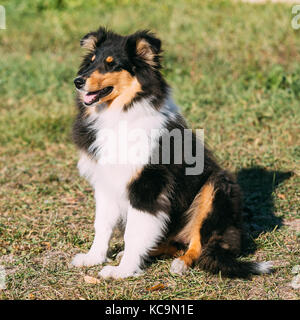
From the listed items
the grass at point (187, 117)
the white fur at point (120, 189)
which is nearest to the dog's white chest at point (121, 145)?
the white fur at point (120, 189)

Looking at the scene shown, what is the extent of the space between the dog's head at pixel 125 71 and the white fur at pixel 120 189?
0.12 metres

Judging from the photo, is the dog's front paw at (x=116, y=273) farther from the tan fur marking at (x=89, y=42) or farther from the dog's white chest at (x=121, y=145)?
the tan fur marking at (x=89, y=42)

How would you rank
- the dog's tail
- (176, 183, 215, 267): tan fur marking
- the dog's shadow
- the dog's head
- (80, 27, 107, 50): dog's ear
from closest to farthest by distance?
the dog's tail, the dog's head, (176, 183, 215, 267): tan fur marking, (80, 27, 107, 50): dog's ear, the dog's shadow

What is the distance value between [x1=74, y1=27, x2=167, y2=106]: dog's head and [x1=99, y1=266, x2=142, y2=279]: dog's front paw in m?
1.24

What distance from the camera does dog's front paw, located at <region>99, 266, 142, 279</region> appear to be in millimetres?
3639

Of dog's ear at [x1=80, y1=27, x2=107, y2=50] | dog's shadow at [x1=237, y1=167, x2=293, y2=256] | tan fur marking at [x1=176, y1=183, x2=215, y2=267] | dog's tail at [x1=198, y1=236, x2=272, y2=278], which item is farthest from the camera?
dog's shadow at [x1=237, y1=167, x2=293, y2=256]

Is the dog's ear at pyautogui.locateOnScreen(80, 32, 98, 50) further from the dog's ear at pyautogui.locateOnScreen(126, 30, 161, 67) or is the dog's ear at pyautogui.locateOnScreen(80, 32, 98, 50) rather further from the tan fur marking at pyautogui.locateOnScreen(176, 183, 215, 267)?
the tan fur marking at pyautogui.locateOnScreen(176, 183, 215, 267)

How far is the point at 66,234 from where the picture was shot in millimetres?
4465

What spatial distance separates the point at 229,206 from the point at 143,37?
149 centimetres

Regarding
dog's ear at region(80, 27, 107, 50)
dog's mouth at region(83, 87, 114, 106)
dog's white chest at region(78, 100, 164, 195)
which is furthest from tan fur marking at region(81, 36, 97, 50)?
dog's white chest at region(78, 100, 164, 195)

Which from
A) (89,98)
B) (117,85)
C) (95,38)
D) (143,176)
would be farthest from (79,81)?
(143,176)

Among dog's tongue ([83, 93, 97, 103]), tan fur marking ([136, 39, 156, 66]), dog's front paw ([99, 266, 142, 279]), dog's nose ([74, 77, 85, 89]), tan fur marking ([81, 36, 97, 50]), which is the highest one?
tan fur marking ([81, 36, 97, 50])
